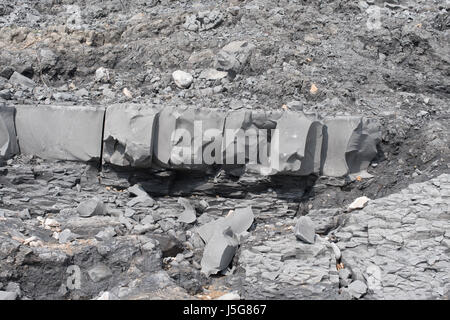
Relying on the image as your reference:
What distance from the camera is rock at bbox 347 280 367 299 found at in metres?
3.45

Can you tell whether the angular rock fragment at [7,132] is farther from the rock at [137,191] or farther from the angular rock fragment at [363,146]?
the angular rock fragment at [363,146]

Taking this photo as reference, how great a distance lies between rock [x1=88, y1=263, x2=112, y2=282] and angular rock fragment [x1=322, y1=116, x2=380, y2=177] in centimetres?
222

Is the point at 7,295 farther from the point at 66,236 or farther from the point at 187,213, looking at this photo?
the point at 187,213

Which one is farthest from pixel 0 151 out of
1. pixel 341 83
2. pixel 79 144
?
pixel 341 83

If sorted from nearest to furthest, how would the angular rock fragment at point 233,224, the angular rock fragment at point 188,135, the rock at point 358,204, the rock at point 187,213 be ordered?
the angular rock fragment at point 233,224, the rock at point 358,204, the rock at point 187,213, the angular rock fragment at point 188,135

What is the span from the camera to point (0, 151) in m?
4.68

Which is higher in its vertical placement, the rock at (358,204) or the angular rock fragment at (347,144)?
the angular rock fragment at (347,144)

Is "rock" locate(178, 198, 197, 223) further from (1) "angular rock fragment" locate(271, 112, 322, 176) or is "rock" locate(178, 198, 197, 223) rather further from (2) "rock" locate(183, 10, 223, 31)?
(2) "rock" locate(183, 10, 223, 31)

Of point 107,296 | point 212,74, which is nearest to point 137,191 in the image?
point 107,296

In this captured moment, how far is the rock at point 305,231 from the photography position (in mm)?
3871

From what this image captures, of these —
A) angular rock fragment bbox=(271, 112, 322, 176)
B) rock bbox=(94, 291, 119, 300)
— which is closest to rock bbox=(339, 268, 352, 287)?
angular rock fragment bbox=(271, 112, 322, 176)

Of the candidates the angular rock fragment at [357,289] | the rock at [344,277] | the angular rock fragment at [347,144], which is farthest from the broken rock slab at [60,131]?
the angular rock fragment at [357,289]

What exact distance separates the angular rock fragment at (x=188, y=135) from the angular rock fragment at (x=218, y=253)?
94cm
